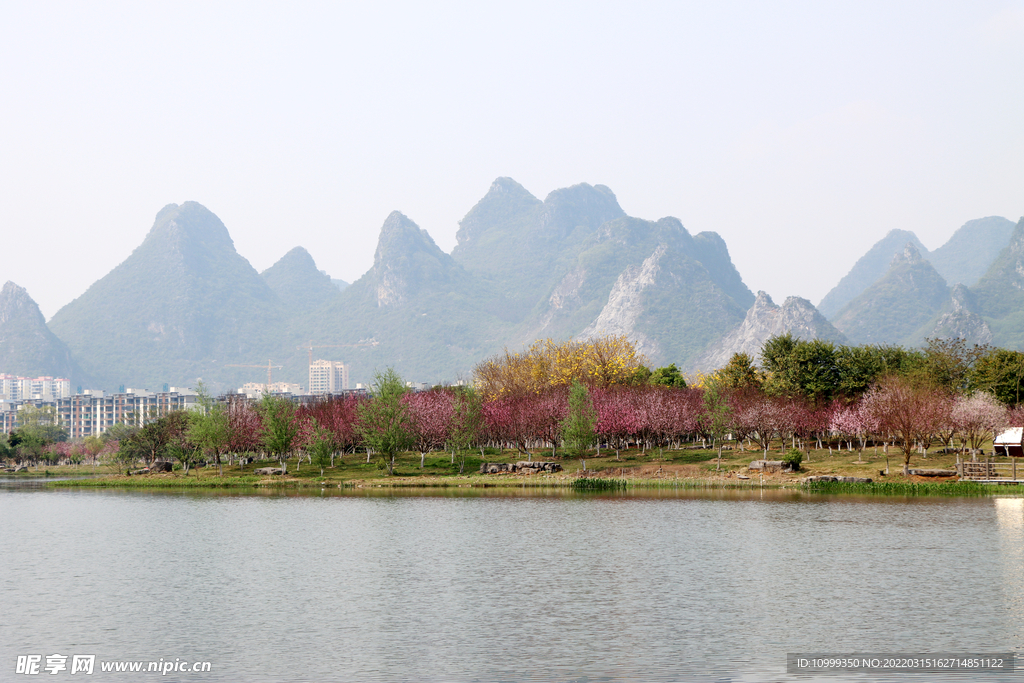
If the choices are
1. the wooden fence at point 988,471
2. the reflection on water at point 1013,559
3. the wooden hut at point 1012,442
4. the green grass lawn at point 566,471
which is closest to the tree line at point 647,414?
the wooden hut at point 1012,442

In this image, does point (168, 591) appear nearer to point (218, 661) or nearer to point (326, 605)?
point (326, 605)

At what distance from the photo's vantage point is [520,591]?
1489 inches

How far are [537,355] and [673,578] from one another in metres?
102

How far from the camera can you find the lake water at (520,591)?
27547mm

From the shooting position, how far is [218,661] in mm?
27172

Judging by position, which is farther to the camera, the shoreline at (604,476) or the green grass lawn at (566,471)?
the green grass lawn at (566,471)

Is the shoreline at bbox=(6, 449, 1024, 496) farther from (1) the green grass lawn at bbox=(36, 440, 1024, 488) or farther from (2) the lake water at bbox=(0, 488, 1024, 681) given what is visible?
(2) the lake water at bbox=(0, 488, 1024, 681)

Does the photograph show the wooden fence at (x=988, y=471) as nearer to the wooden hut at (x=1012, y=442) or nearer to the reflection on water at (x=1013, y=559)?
the wooden hut at (x=1012, y=442)

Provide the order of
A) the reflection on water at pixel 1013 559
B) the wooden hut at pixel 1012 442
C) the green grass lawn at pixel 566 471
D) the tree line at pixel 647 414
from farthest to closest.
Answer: the tree line at pixel 647 414
the green grass lawn at pixel 566 471
the wooden hut at pixel 1012 442
the reflection on water at pixel 1013 559

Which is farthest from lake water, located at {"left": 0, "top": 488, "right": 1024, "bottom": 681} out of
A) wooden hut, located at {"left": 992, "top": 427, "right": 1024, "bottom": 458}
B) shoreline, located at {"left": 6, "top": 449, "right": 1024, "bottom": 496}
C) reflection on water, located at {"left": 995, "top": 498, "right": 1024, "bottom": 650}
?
wooden hut, located at {"left": 992, "top": 427, "right": 1024, "bottom": 458}

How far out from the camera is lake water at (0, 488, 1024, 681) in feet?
90.4

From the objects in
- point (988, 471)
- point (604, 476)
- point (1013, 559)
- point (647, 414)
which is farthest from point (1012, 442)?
point (1013, 559)

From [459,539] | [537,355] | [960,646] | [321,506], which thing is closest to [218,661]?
[960,646]

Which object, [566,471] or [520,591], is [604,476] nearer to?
[566,471]
